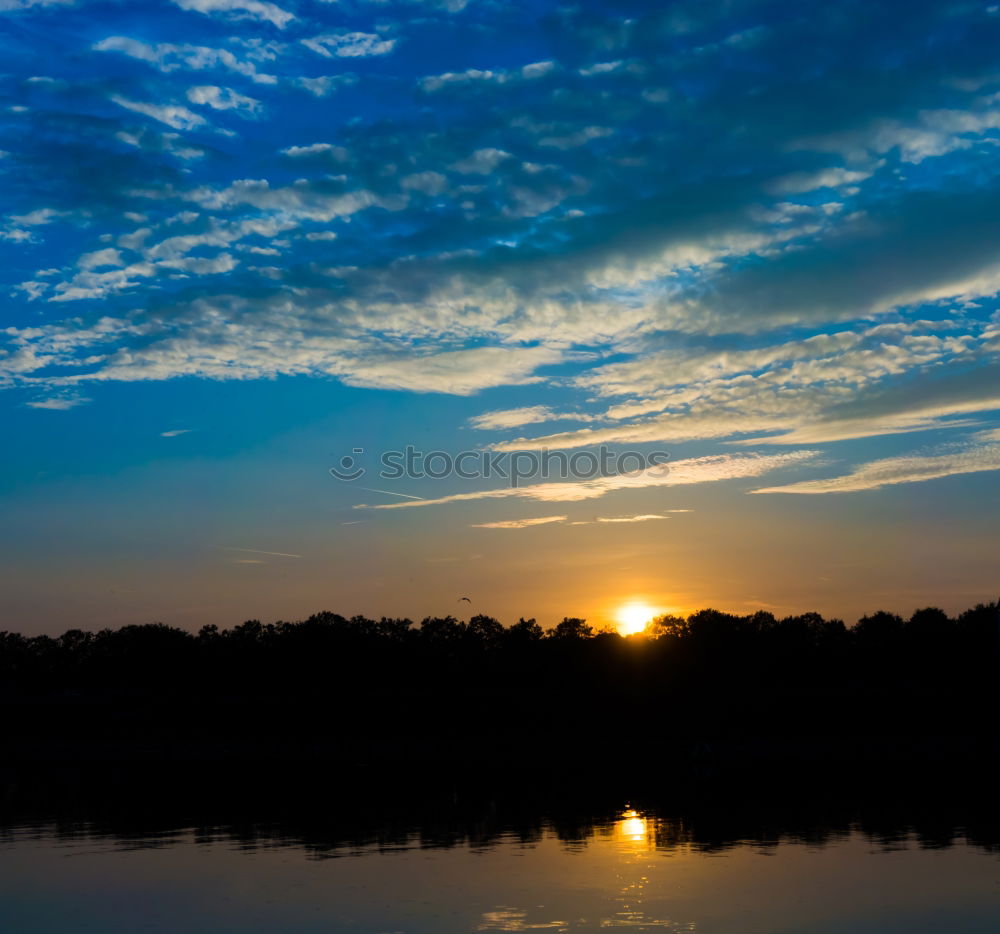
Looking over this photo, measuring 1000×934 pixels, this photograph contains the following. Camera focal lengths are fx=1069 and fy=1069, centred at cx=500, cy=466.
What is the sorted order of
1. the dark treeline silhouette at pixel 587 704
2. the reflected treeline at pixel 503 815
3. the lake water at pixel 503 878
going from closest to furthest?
1. the lake water at pixel 503 878
2. the reflected treeline at pixel 503 815
3. the dark treeline silhouette at pixel 587 704

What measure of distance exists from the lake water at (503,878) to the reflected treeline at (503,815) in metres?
0.34

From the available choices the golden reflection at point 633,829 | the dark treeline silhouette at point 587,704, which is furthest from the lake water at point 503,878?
the dark treeline silhouette at point 587,704

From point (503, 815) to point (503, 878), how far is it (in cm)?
2152

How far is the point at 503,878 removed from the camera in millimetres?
36219

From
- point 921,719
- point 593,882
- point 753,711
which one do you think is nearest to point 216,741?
point 753,711

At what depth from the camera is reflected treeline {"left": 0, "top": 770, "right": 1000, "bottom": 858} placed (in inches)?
1826

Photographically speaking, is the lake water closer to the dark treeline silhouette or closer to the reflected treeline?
the reflected treeline

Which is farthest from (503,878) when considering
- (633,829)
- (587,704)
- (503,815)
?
(587,704)

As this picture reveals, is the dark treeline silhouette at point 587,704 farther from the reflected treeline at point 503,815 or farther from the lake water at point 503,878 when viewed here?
the lake water at point 503,878

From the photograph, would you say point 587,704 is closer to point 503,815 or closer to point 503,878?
point 503,815

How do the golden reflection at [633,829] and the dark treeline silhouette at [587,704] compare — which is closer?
the golden reflection at [633,829]

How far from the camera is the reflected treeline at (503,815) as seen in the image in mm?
46375

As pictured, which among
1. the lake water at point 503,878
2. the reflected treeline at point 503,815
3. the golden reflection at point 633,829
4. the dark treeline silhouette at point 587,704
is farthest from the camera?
the dark treeline silhouette at point 587,704

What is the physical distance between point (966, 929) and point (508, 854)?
1850 cm
